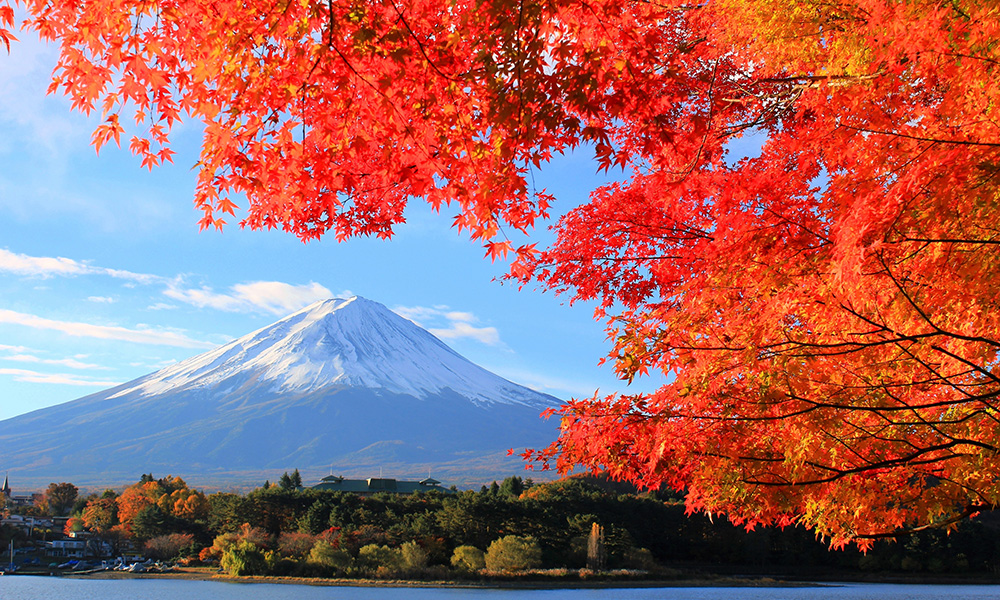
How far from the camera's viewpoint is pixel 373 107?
359 cm

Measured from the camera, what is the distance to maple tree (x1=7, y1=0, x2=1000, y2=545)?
3.06 m

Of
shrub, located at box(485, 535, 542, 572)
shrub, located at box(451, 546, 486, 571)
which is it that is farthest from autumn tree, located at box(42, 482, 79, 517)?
shrub, located at box(485, 535, 542, 572)

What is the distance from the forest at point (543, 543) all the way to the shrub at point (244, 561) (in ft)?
0.26

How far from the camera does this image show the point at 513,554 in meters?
40.4

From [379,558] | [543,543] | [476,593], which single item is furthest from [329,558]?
[543,543]

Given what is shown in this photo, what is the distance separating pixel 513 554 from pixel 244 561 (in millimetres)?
18173

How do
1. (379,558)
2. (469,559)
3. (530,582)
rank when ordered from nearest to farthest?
(530,582) < (469,559) < (379,558)

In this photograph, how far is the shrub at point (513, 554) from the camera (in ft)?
131

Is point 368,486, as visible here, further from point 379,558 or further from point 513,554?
point 513,554

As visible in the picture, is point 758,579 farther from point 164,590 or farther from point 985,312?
point 985,312

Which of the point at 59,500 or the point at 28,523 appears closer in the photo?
the point at 28,523

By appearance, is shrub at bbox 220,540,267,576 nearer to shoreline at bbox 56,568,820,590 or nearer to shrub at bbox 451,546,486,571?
shoreline at bbox 56,568,820,590

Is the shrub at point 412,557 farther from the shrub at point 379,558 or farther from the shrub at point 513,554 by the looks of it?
the shrub at point 513,554

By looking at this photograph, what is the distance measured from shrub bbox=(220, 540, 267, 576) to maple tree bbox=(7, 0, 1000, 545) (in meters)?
45.1
